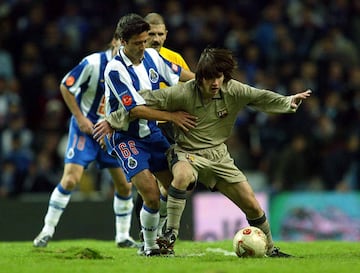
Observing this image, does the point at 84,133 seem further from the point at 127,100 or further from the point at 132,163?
the point at 127,100

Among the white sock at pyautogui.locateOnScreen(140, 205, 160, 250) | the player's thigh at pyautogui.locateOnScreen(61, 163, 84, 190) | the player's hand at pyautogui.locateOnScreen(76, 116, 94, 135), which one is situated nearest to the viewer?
the white sock at pyautogui.locateOnScreen(140, 205, 160, 250)

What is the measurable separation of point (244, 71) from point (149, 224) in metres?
9.58

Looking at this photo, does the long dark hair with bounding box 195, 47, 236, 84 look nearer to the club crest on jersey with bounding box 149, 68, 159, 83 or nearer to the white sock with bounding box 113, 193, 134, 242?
the club crest on jersey with bounding box 149, 68, 159, 83

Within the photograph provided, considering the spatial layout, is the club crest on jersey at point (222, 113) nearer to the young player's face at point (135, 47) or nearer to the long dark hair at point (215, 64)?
the long dark hair at point (215, 64)

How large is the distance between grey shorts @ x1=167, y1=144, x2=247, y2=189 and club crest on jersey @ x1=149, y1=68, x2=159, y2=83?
0.75m

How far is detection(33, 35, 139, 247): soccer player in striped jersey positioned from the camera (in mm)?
11039

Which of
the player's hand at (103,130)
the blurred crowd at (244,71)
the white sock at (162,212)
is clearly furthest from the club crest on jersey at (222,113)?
the blurred crowd at (244,71)

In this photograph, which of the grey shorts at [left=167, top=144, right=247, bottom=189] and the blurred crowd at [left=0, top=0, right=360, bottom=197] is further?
the blurred crowd at [left=0, top=0, right=360, bottom=197]

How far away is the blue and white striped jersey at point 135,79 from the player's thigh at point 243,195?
3.23 ft

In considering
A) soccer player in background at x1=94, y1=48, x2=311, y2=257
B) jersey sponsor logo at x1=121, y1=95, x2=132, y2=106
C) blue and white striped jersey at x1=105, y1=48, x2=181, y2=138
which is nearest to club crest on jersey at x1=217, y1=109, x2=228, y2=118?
soccer player in background at x1=94, y1=48, x2=311, y2=257

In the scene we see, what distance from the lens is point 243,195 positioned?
361 inches

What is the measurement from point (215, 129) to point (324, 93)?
9.23 m

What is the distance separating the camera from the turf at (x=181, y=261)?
7.91 m

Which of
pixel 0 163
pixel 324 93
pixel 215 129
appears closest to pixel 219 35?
pixel 324 93
